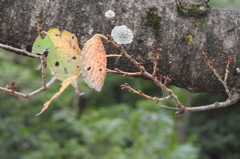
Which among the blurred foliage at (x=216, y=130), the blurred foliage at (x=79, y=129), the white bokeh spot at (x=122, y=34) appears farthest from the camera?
the blurred foliage at (x=216, y=130)

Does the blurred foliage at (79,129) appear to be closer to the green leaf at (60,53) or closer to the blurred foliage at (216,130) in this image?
the blurred foliage at (216,130)

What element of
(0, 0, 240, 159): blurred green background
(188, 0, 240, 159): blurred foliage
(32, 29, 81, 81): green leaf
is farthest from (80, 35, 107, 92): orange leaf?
(188, 0, 240, 159): blurred foliage

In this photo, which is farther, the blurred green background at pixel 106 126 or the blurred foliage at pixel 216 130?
the blurred foliage at pixel 216 130

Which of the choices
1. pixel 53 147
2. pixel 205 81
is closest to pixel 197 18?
pixel 205 81

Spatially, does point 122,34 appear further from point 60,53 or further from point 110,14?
point 60,53

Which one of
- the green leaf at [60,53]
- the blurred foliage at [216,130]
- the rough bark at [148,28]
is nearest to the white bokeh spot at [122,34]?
the rough bark at [148,28]

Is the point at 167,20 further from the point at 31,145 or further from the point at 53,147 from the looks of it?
the point at 31,145
